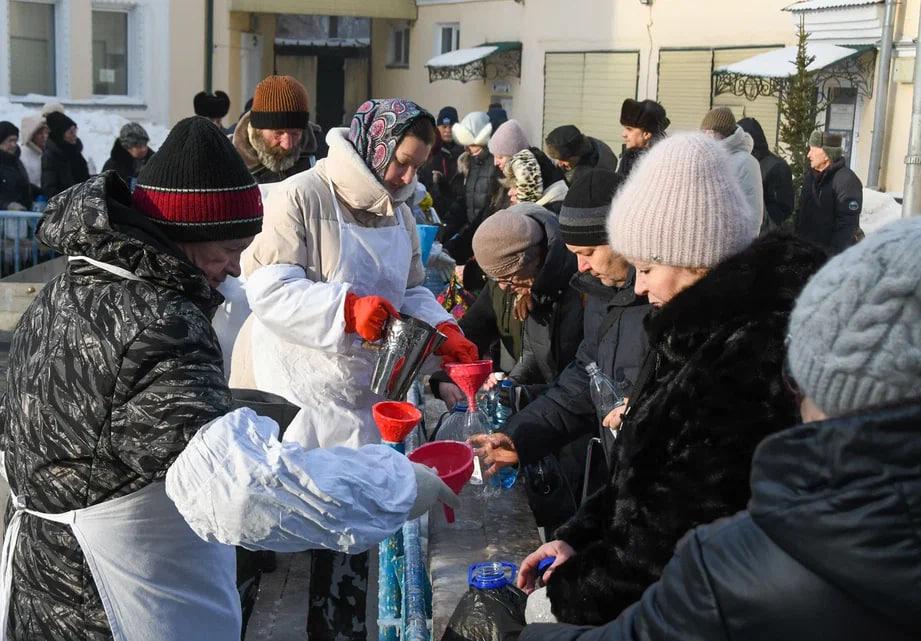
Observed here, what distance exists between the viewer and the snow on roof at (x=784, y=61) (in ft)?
46.5

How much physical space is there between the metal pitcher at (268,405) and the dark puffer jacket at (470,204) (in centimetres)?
588

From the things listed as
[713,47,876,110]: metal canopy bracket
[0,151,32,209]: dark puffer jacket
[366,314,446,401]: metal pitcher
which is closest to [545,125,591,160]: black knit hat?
[366,314,446,401]: metal pitcher

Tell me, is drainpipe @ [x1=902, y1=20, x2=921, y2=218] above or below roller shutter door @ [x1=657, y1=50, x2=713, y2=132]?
below

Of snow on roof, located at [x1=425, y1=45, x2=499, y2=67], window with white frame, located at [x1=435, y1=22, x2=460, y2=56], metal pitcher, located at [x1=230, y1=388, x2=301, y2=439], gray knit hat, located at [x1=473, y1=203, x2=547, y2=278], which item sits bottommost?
metal pitcher, located at [x1=230, y1=388, x2=301, y2=439]

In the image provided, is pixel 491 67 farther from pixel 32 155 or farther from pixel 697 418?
pixel 697 418

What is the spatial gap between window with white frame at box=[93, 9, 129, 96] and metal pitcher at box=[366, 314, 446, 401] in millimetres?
18011

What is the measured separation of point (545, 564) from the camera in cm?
260

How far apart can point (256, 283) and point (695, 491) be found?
1.97m

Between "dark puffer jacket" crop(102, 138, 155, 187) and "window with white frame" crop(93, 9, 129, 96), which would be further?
"window with white frame" crop(93, 9, 129, 96)

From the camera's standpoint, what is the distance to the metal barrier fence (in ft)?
32.0

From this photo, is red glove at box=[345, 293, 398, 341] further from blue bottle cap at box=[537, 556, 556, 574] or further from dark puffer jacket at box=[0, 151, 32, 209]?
dark puffer jacket at box=[0, 151, 32, 209]

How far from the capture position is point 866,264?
1450 millimetres

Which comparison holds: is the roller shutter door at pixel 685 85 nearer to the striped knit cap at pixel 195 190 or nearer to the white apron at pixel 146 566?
the striped knit cap at pixel 195 190

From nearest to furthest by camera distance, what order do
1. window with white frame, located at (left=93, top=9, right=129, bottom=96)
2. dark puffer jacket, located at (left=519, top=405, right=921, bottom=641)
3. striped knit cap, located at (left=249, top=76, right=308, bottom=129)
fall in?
dark puffer jacket, located at (left=519, top=405, right=921, bottom=641), striped knit cap, located at (left=249, top=76, right=308, bottom=129), window with white frame, located at (left=93, top=9, right=129, bottom=96)
